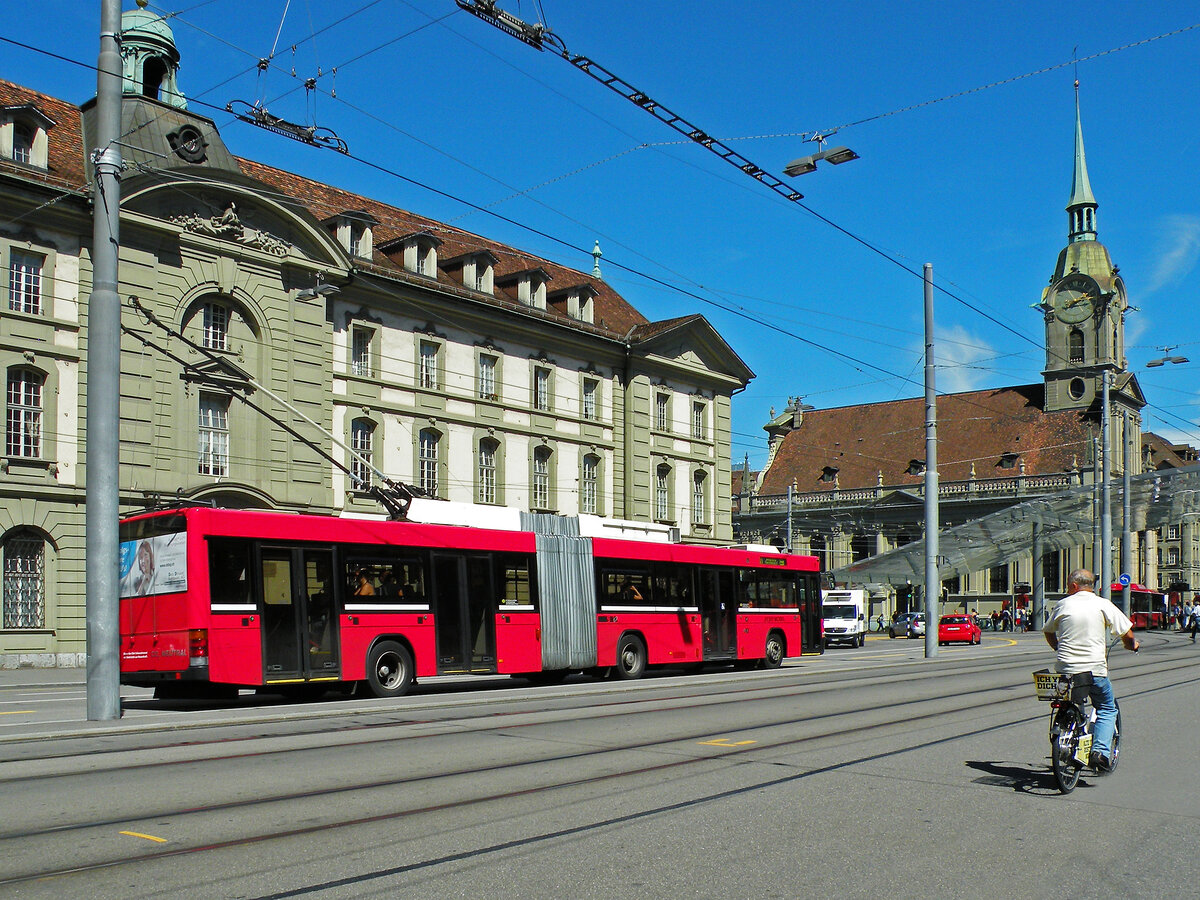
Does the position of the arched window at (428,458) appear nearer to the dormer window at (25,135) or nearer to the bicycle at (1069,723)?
the dormer window at (25,135)

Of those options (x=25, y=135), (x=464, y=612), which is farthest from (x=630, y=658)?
(x=25, y=135)

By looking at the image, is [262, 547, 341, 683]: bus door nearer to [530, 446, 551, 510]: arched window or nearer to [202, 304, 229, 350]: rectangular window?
[202, 304, 229, 350]: rectangular window

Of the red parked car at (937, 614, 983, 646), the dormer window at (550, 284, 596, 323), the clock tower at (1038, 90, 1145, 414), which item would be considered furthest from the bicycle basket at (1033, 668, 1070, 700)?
the clock tower at (1038, 90, 1145, 414)

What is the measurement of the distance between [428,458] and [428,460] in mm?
63

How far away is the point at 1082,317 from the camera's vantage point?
9175 cm

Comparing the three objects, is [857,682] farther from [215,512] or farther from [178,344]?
[178,344]

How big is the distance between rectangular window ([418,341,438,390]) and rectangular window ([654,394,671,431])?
1146 centimetres

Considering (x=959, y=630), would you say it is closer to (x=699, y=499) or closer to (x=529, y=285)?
(x=699, y=499)

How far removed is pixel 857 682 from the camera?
22.0 meters

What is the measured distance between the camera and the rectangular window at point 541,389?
42.5 meters

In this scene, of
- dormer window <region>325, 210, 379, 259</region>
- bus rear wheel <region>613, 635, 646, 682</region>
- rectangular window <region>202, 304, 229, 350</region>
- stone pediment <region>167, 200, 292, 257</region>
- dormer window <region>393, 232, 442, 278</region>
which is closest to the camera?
bus rear wheel <region>613, 635, 646, 682</region>

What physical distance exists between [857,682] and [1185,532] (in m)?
99.2

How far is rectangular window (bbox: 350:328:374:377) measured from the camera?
3622 centimetres

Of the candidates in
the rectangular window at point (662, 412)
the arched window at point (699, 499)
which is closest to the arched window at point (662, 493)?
the rectangular window at point (662, 412)
